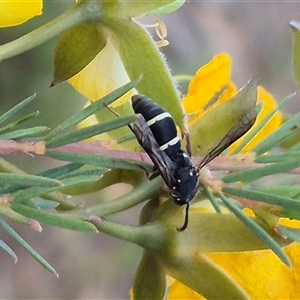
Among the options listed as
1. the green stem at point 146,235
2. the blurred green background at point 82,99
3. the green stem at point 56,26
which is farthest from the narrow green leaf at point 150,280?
the blurred green background at point 82,99

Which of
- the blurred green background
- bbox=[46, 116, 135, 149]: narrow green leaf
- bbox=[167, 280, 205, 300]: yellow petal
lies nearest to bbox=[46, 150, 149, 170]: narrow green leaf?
bbox=[46, 116, 135, 149]: narrow green leaf

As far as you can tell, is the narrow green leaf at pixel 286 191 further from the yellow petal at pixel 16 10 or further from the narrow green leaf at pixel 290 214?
the yellow petal at pixel 16 10

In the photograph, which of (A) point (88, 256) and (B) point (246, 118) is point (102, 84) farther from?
(A) point (88, 256)

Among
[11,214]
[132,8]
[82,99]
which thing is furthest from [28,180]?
[82,99]

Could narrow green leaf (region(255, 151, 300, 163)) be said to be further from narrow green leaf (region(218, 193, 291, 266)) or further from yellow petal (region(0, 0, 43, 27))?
yellow petal (region(0, 0, 43, 27))

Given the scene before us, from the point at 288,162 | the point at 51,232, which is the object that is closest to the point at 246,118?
the point at 288,162
